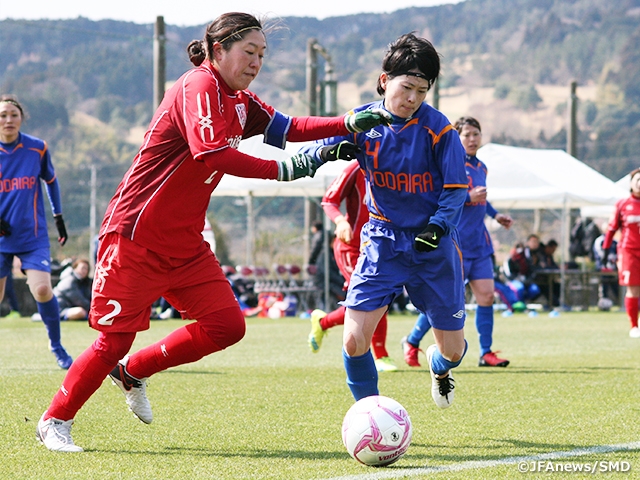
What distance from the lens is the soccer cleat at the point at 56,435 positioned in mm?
4711

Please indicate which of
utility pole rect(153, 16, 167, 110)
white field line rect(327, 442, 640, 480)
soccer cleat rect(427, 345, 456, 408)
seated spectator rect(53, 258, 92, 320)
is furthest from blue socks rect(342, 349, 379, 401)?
utility pole rect(153, 16, 167, 110)

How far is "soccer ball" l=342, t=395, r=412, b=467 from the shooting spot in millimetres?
4363

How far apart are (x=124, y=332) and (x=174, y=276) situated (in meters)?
0.36

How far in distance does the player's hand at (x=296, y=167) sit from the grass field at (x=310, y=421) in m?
1.29

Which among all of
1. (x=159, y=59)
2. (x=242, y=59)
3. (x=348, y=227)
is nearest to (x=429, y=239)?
(x=242, y=59)

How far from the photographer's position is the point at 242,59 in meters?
4.64

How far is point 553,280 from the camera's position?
2170cm

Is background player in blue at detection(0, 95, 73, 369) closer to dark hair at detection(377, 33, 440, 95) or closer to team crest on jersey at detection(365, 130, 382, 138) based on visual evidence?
team crest on jersey at detection(365, 130, 382, 138)

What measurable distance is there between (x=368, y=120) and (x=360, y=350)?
1.16m

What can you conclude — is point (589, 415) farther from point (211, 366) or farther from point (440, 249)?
point (211, 366)

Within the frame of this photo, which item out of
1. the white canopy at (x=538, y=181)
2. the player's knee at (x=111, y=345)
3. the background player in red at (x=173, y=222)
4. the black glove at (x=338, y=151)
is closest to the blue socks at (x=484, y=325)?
the background player in red at (x=173, y=222)

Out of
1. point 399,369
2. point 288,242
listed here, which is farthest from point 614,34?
point 399,369

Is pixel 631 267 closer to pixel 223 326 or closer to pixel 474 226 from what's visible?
pixel 474 226

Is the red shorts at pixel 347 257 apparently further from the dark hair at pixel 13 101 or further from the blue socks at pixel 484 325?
the dark hair at pixel 13 101
